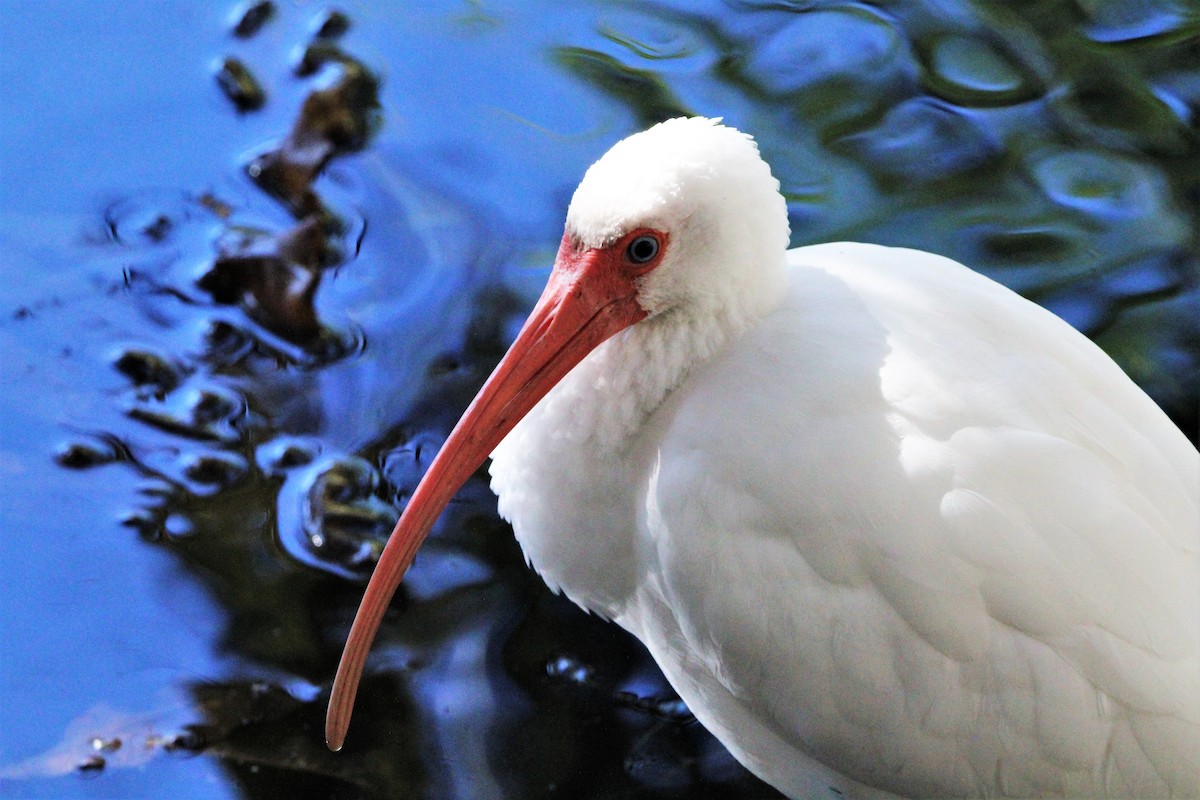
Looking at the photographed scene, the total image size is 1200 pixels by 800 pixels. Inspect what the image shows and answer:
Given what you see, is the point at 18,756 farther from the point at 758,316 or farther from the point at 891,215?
the point at 891,215

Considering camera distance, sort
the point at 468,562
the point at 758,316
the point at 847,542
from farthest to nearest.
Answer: the point at 468,562, the point at 758,316, the point at 847,542

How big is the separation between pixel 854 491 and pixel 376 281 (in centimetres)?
208

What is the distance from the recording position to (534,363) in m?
2.48

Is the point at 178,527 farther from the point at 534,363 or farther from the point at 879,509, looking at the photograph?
the point at 879,509

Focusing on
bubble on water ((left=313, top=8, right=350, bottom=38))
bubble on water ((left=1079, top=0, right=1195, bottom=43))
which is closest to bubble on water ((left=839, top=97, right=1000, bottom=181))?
bubble on water ((left=1079, top=0, right=1195, bottom=43))

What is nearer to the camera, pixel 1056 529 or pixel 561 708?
pixel 1056 529

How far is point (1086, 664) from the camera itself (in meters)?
2.32

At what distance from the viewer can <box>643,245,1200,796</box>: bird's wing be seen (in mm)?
2309

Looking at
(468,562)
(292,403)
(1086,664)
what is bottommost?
(468,562)

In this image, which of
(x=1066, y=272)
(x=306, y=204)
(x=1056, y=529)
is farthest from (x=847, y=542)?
(x=306, y=204)

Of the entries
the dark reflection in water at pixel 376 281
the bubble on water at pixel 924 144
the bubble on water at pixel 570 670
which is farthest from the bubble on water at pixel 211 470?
the bubble on water at pixel 924 144

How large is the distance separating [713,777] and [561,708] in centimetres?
37

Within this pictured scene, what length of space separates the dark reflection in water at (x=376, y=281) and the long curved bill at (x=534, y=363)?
0.69 metres

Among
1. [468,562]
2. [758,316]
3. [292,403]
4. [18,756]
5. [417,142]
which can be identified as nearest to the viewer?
[758,316]
